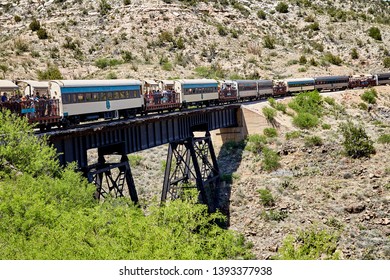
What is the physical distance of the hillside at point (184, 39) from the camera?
269 feet

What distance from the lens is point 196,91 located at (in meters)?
50.2

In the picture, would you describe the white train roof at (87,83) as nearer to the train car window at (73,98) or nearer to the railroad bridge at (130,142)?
the train car window at (73,98)

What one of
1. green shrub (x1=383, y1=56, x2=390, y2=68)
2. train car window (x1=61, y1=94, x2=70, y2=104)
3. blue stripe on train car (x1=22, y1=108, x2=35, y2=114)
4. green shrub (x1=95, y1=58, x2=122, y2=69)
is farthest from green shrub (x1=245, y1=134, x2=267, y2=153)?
green shrub (x1=383, y1=56, x2=390, y2=68)

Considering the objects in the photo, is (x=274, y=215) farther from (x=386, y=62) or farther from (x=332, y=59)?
(x=386, y=62)

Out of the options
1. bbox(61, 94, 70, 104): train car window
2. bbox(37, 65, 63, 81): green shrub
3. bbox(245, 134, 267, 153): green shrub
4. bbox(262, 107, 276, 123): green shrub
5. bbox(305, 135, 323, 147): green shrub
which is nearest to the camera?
bbox(61, 94, 70, 104): train car window

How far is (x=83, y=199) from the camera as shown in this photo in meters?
22.3

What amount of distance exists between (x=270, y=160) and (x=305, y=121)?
12913 millimetres

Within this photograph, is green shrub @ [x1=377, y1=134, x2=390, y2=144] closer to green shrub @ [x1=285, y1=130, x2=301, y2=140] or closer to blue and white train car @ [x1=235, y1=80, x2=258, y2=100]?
green shrub @ [x1=285, y1=130, x2=301, y2=140]

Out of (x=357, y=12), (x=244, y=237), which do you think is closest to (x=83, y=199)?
(x=244, y=237)

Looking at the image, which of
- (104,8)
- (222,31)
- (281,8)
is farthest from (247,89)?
(281,8)

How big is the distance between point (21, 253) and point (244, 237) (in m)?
23.5

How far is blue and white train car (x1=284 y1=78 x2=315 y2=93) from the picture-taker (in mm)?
77438

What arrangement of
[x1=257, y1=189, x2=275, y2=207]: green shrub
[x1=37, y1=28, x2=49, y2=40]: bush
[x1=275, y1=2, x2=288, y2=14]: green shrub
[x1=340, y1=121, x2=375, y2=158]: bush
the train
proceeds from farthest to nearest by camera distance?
[x1=275, y1=2, x2=288, y2=14]: green shrub < [x1=37, y1=28, x2=49, y2=40]: bush < [x1=340, y1=121, x2=375, y2=158]: bush < [x1=257, y1=189, x2=275, y2=207]: green shrub < the train

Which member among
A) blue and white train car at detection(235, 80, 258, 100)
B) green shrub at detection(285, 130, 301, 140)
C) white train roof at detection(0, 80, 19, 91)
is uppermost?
white train roof at detection(0, 80, 19, 91)
